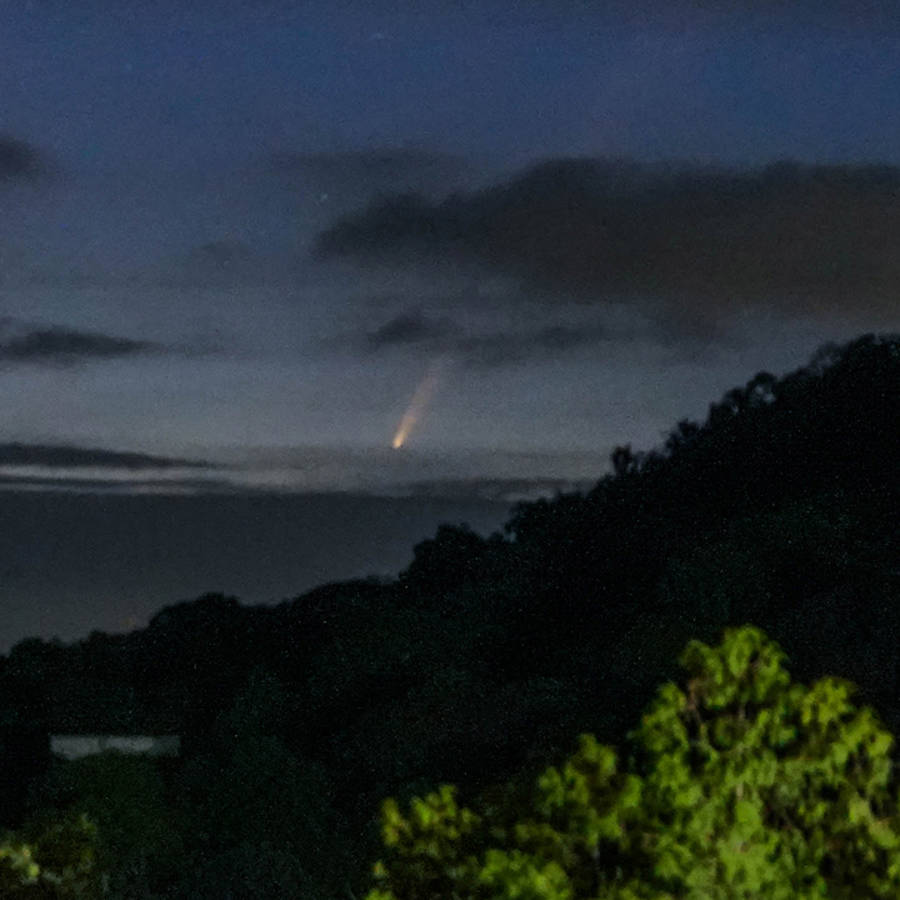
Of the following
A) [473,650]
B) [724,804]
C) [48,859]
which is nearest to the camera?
[724,804]

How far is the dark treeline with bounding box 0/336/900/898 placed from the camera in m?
31.7

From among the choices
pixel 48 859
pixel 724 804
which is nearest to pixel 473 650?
pixel 48 859

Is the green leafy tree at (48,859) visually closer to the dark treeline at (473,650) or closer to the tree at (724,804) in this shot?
the dark treeline at (473,650)

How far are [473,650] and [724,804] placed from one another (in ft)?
133

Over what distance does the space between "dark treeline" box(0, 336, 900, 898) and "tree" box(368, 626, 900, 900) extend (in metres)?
9.17

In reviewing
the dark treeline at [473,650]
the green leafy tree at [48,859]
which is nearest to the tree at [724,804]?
the green leafy tree at [48,859]

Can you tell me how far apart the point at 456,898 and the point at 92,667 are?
5242 cm

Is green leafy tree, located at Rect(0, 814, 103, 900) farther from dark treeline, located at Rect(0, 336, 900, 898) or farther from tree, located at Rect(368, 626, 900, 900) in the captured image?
tree, located at Rect(368, 626, 900, 900)

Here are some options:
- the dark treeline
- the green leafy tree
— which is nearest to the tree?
the green leafy tree

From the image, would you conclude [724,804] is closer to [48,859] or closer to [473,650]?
[48,859]

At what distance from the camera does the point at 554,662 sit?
46.3 m

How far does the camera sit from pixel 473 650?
48406 mm

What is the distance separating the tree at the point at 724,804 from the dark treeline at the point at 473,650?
9.17 metres

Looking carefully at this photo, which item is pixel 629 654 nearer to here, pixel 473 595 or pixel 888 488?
pixel 888 488
